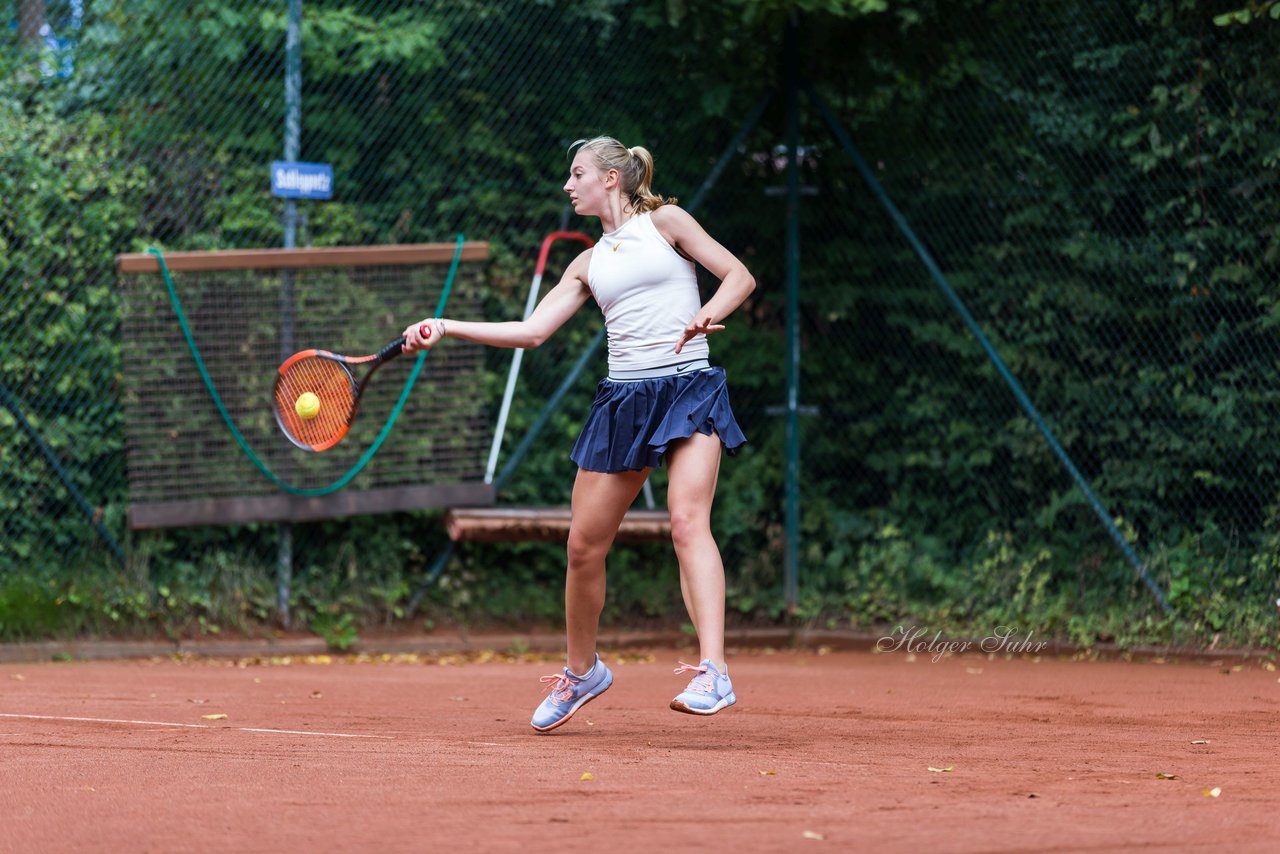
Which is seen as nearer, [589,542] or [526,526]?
[589,542]

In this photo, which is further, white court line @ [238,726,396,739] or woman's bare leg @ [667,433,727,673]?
white court line @ [238,726,396,739]

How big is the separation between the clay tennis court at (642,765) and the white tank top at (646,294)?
3.92 feet

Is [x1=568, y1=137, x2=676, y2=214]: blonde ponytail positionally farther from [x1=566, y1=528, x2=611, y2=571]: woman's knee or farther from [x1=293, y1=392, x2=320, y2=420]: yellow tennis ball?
[x1=293, y1=392, x2=320, y2=420]: yellow tennis ball

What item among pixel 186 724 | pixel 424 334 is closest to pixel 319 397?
pixel 424 334

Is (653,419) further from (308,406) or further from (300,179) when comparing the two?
(300,179)

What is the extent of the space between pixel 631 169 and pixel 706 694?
65.0 inches

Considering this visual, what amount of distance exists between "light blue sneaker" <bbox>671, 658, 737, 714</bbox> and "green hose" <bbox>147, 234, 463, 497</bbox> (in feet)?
13.2

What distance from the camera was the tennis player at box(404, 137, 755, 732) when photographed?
4.77m

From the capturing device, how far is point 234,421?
8180 millimetres

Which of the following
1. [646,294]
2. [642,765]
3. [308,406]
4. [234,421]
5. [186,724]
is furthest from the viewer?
[234,421]

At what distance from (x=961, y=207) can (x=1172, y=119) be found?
1.25 meters

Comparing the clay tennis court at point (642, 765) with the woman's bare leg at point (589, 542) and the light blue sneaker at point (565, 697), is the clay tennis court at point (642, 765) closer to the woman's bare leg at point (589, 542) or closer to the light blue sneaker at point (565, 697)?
the light blue sneaker at point (565, 697)

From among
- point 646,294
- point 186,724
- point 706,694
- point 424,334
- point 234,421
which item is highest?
point 646,294

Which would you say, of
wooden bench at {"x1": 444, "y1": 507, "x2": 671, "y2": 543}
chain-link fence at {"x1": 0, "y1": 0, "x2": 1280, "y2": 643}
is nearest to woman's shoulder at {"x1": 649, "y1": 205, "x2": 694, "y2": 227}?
wooden bench at {"x1": 444, "y1": 507, "x2": 671, "y2": 543}
